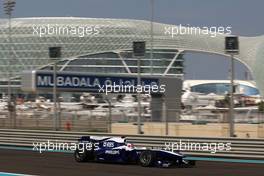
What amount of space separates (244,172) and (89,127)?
11.4m

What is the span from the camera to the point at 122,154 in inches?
643

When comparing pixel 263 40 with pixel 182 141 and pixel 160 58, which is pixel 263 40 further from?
pixel 182 141

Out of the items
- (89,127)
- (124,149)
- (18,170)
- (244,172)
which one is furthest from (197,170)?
(89,127)

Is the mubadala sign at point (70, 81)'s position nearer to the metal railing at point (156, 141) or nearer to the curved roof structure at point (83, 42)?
the metal railing at point (156, 141)

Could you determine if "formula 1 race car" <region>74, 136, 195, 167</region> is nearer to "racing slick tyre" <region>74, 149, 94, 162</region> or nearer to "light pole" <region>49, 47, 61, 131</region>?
"racing slick tyre" <region>74, 149, 94, 162</region>

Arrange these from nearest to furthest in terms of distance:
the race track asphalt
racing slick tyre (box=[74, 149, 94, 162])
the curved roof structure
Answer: the race track asphalt → racing slick tyre (box=[74, 149, 94, 162]) → the curved roof structure

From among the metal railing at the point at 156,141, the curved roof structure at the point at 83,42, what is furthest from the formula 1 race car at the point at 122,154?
the curved roof structure at the point at 83,42

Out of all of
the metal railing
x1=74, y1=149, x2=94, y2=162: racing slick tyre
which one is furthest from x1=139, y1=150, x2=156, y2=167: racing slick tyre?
the metal railing

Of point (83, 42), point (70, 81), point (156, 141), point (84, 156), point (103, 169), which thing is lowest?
point (103, 169)

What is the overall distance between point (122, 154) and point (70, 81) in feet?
31.5

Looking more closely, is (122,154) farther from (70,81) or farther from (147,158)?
(70,81)

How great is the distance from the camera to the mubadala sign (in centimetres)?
2472

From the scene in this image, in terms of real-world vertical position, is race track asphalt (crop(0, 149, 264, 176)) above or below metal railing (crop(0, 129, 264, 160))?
below

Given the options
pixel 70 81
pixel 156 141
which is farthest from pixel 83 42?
pixel 156 141
